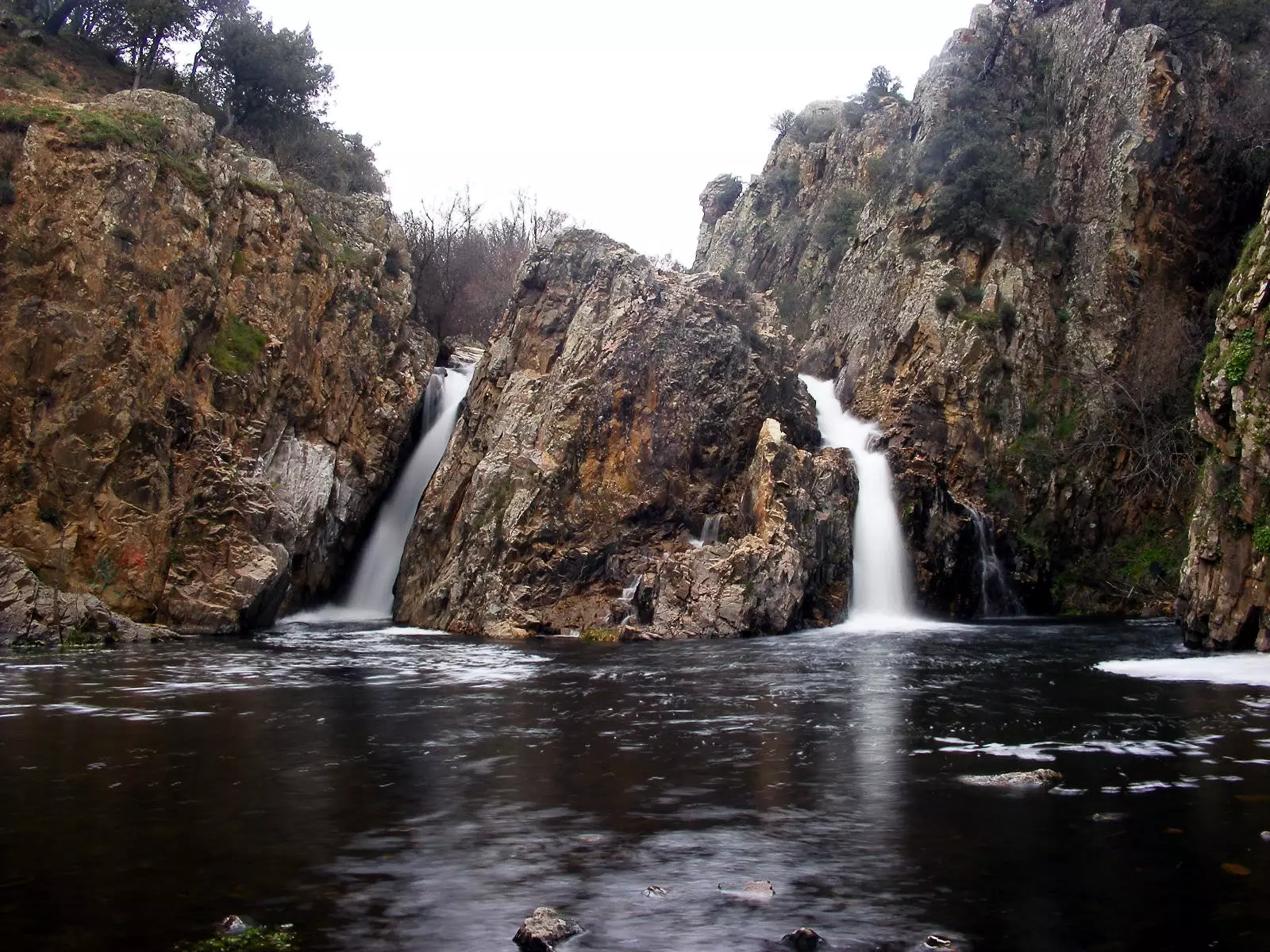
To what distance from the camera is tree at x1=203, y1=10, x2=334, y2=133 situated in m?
43.4

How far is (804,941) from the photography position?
622 centimetres

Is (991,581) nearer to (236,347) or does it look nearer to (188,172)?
(236,347)

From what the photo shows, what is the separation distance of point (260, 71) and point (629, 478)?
1028 inches

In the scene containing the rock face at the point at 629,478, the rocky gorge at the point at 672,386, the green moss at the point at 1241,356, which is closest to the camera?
the green moss at the point at 1241,356

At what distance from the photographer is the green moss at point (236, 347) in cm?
3045

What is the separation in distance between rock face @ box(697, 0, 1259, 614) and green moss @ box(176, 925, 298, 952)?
27460 mm

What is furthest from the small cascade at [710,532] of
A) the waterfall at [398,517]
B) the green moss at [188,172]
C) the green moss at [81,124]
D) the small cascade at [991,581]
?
the green moss at [81,124]

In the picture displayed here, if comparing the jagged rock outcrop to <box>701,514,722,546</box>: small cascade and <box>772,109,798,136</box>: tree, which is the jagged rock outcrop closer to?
<box>701,514,722,546</box>: small cascade

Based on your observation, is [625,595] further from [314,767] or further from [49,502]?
[314,767]

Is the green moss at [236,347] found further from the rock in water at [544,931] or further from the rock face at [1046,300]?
the rock in water at [544,931]

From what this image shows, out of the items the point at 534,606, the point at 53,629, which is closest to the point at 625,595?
the point at 534,606

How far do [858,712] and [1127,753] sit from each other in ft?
13.1

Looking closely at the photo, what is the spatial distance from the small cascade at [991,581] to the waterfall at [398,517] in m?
18.1

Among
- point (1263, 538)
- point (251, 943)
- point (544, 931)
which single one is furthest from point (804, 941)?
point (1263, 538)
